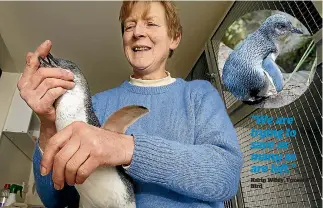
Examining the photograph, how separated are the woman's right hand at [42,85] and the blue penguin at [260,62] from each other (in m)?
0.75

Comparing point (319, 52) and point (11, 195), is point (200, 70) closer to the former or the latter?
point (319, 52)

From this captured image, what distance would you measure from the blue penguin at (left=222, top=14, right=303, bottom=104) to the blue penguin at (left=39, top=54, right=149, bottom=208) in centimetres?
68

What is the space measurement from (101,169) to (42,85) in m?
0.18

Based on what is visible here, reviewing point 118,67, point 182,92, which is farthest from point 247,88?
point 118,67

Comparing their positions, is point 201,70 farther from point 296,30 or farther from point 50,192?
point 50,192

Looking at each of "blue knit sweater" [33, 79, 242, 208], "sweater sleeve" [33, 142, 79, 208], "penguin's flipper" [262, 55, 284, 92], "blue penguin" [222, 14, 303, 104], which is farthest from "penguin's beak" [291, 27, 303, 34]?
"sweater sleeve" [33, 142, 79, 208]

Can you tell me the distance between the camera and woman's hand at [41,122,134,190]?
0.39 meters

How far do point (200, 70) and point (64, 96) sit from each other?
145cm

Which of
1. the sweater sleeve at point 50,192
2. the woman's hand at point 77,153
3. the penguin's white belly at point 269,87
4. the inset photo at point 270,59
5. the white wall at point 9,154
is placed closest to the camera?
the woman's hand at point 77,153

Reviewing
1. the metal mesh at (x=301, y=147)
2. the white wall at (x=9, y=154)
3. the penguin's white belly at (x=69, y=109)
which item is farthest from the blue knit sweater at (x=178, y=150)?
the white wall at (x=9, y=154)

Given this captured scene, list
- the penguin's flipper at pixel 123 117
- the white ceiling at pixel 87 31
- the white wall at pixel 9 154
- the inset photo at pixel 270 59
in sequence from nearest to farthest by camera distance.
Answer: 1. the penguin's flipper at pixel 123 117
2. the inset photo at pixel 270 59
3. the white ceiling at pixel 87 31
4. the white wall at pixel 9 154

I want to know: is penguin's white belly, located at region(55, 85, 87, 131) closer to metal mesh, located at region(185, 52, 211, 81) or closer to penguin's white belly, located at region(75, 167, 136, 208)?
penguin's white belly, located at region(75, 167, 136, 208)

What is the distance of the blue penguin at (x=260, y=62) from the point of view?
39.7 inches

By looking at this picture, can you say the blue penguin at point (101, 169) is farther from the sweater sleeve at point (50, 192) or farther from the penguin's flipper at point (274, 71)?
the penguin's flipper at point (274, 71)
